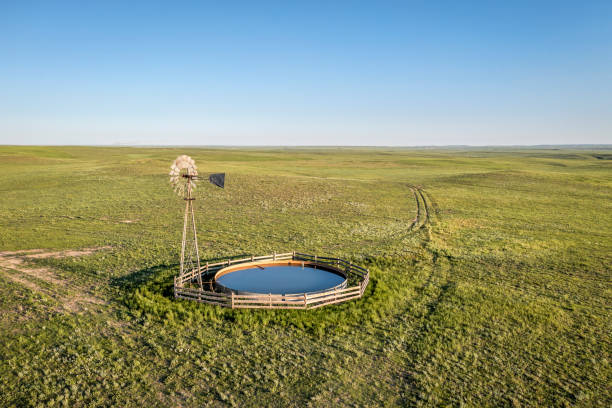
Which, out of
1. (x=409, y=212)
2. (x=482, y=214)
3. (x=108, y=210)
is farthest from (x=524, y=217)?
(x=108, y=210)

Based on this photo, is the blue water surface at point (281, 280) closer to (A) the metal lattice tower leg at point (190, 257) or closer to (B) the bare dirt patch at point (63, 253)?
(A) the metal lattice tower leg at point (190, 257)

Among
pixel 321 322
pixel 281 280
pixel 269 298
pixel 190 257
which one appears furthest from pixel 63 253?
pixel 321 322

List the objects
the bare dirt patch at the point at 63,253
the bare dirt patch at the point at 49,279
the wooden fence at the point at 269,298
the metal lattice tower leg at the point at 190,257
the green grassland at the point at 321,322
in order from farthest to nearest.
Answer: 1. the bare dirt patch at the point at 63,253
2. the metal lattice tower leg at the point at 190,257
3. the bare dirt patch at the point at 49,279
4. the wooden fence at the point at 269,298
5. the green grassland at the point at 321,322

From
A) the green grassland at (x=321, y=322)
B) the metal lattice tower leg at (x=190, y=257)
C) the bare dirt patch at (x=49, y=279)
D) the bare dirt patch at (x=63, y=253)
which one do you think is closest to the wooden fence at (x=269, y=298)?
the green grassland at (x=321, y=322)

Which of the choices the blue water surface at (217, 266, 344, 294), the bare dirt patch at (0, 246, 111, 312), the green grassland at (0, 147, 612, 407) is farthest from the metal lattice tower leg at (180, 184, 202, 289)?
the bare dirt patch at (0, 246, 111, 312)

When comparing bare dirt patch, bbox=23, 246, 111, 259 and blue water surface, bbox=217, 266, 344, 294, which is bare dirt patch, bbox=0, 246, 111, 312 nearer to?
bare dirt patch, bbox=23, 246, 111, 259

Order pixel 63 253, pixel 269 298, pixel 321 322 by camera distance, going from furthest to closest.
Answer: pixel 63 253, pixel 269 298, pixel 321 322

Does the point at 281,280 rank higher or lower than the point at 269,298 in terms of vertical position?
lower

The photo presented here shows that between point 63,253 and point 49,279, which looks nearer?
point 49,279

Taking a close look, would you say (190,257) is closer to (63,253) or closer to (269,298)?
(269,298)

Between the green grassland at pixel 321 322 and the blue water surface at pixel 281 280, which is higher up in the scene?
the blue water surface at pixel 281 280
